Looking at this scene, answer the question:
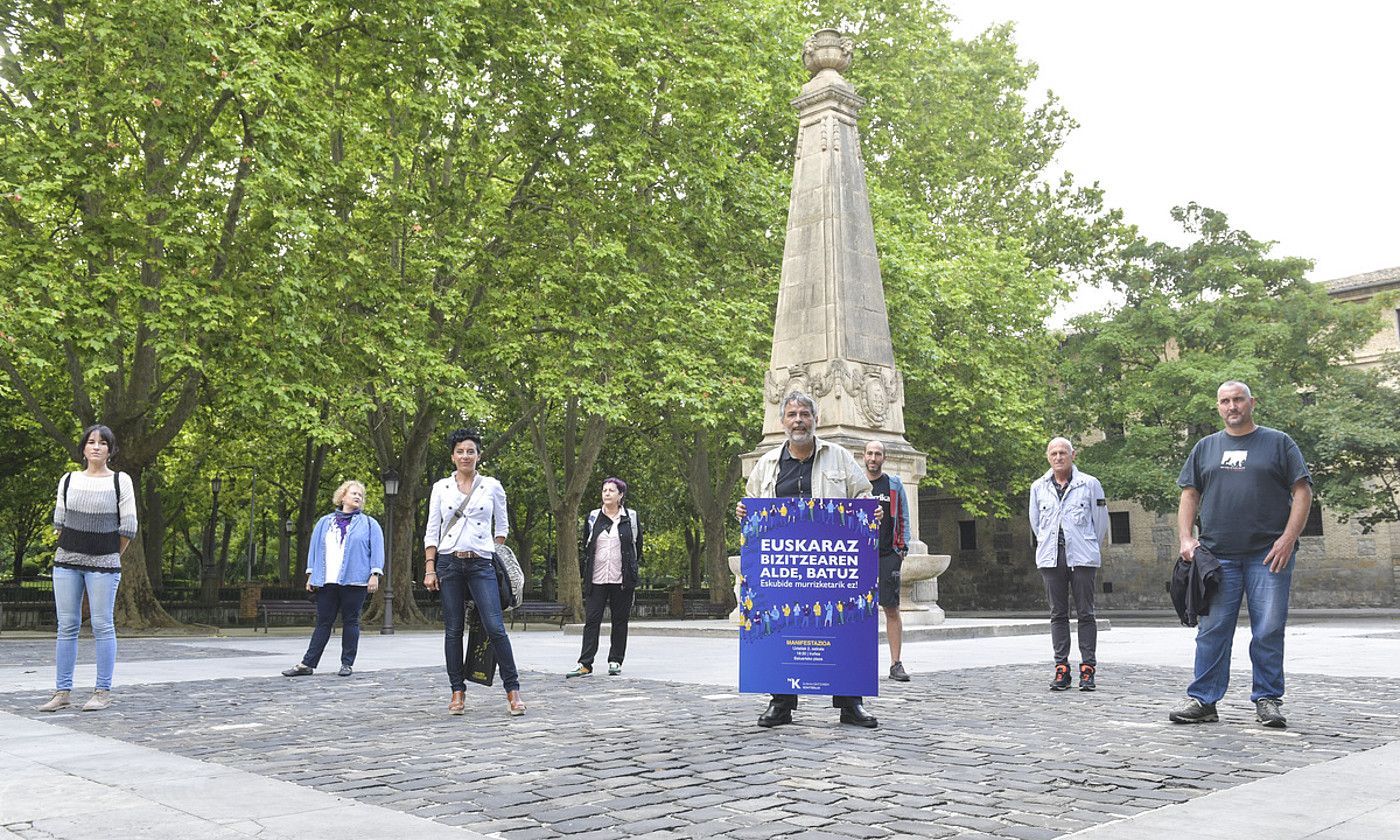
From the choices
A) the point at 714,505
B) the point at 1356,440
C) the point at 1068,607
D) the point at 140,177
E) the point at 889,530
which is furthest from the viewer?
the point at 714,505

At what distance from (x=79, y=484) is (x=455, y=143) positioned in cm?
1620

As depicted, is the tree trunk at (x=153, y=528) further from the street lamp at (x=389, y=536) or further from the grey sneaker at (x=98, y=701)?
the grey sneaker at (x=98, y=701)

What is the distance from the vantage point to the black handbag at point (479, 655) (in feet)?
26.1

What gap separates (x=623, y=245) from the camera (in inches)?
915

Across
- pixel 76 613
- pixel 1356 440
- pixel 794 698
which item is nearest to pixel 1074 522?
pixel 794 698

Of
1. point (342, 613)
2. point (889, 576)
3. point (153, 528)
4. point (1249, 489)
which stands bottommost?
point (342, 613)

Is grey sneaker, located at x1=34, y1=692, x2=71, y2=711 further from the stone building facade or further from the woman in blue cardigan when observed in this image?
the stone building facade

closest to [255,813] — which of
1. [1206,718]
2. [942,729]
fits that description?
[942,729]

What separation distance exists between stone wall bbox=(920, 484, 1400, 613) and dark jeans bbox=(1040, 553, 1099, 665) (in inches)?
1286

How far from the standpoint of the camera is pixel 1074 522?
9125 millimetres

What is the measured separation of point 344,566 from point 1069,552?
22.0ft

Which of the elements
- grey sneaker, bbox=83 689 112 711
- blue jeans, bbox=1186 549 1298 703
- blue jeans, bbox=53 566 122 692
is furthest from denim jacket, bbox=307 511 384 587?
blue jeans, bbox=1186 549 1298 703

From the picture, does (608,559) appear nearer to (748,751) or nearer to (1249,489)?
(748,751)

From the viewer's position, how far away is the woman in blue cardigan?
11.4 meters
